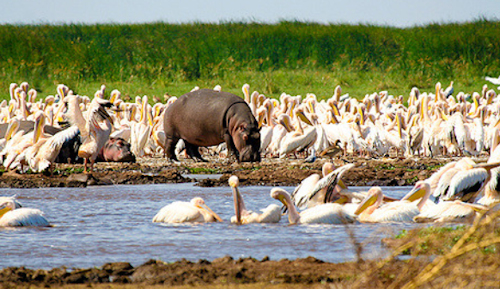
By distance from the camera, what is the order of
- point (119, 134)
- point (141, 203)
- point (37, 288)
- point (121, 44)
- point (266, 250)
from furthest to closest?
point (121, 44) < point (119, 134) < point (141, 203) < point (266, 250) < point (37, 288)

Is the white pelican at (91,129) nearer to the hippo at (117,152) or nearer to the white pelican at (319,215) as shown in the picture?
the hippo at (117,152)

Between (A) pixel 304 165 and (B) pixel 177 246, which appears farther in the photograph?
(A) pixel 304 165

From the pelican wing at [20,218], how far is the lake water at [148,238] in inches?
4.0

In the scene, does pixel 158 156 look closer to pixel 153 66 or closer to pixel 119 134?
pixel 119 134

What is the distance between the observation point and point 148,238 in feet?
19.8

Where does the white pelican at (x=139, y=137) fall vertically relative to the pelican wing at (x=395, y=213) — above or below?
above

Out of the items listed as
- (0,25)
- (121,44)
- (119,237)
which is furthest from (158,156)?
(0,25)

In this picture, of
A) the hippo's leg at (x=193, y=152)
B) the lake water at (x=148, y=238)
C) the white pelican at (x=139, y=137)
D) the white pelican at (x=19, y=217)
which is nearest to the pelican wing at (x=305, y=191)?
the lake water at (x=148, y=238)

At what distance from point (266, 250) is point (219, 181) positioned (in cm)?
521

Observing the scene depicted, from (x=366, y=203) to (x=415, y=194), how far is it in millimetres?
516

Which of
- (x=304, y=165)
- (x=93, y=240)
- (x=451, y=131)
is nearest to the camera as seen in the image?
(x=93, y=240)

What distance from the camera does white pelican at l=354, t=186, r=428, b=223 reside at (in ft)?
21.8

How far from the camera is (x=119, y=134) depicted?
15.7 m

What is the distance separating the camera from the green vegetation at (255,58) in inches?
1126
